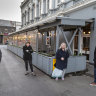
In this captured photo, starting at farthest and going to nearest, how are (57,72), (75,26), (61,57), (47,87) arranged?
1. (75,26)
2. (57,72)
3. (61,57)
4. (47,87)

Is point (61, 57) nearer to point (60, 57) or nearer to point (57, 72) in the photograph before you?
point (60, 57)

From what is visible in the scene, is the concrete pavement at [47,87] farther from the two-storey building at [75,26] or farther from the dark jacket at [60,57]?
the two-storey building at [75,26]

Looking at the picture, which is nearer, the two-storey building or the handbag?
the handbag

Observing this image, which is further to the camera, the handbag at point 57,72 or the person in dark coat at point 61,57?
the handbag at point 57,72

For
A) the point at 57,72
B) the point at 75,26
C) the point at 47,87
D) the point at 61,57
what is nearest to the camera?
the point at 47,87

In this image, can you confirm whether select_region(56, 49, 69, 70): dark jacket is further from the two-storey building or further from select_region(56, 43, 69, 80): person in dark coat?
the two-storey building

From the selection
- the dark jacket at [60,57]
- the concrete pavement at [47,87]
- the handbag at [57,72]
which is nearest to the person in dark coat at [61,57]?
the dark jacket at [60,57]

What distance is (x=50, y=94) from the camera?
4473 millimetres

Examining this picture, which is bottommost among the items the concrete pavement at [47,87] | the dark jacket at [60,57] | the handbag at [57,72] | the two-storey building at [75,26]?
the concrete pavement at [47,87]

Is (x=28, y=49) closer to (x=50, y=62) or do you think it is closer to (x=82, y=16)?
(x=50, y=62)

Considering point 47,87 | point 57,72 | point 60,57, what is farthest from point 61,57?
point 47,87

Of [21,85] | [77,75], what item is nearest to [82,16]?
[77,75]

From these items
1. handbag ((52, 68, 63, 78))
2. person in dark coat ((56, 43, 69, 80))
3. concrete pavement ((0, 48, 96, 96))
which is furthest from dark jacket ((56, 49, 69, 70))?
concrete pavement ((0, 48, 96, 96))

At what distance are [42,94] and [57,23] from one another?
145 inches
